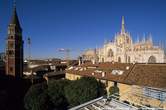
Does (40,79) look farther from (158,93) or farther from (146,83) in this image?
(158,93)

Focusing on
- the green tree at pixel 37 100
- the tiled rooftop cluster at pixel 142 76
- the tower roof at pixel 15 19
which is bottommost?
the green tree at pixel 37 100

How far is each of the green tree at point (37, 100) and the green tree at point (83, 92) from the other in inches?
129

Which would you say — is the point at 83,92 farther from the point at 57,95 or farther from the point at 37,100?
the point at 37,100

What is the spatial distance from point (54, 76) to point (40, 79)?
3.37m

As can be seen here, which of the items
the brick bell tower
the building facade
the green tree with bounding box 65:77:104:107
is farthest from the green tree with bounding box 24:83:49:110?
the building facade

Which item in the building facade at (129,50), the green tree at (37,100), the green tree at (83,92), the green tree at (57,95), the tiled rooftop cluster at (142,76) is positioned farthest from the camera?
the building facade at (129,50)

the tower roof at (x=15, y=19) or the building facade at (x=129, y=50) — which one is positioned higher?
the tower roof at (x=15, y=19)

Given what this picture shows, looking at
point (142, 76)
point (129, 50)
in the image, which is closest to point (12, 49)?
point (142, 76)

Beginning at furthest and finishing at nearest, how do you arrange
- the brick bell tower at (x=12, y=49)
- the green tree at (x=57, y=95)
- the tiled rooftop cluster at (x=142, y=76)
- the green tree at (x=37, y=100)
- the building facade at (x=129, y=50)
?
the building facade at (x=129, y=50) < the brick bell tower at (x=12, y=49) < the green tree at (x=57, y=95) < the green tree at (x=37, y=100) < the tiled rooftop cluster at (x=142, y=76)

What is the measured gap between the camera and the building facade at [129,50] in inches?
2233

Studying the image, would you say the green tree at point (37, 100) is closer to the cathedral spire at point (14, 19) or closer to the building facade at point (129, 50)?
the cathedral spire at point (14, 19)

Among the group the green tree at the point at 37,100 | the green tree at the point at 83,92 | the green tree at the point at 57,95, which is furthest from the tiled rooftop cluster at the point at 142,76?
the green tree at the point at 37,100

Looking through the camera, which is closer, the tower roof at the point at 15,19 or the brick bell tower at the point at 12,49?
the brick bell tower at the point at 12,49

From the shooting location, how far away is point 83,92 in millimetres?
24594
